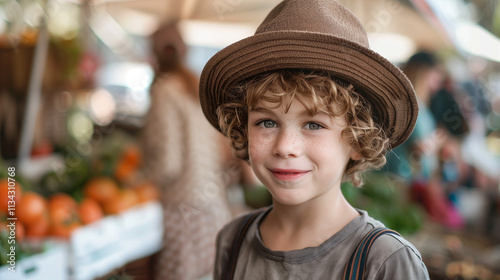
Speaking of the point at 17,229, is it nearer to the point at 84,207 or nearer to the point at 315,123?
the point at 84,207

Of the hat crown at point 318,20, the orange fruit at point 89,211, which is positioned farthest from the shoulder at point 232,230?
the orange fruit at point 89,211

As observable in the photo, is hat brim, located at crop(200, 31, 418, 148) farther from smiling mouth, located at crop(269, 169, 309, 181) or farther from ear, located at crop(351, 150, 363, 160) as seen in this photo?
smiling mouth, located at crop(269, 169, 309, 181)

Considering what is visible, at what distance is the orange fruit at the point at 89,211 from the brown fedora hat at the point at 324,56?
156 cm

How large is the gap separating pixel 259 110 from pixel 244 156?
0.91ft

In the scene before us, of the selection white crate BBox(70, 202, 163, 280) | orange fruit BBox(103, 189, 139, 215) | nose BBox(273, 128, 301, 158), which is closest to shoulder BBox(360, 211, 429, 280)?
nose BBox(273, 128, 301, 158)

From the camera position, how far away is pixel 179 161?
2.67 m

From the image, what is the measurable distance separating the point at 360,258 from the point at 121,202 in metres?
1.88

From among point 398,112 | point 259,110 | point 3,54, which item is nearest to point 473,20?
point 398,112

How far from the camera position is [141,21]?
2932 mm

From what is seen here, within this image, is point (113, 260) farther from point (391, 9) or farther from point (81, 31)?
point (391, 9)

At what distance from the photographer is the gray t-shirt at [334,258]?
2.96 feet

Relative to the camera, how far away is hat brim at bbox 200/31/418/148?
92 cm

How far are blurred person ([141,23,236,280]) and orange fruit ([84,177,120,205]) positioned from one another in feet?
0.82

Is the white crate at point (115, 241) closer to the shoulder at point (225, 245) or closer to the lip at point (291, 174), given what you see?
the shoulder at point (225, 245)
